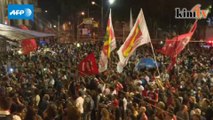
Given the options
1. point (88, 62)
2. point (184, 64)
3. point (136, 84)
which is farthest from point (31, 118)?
point (184, 64)

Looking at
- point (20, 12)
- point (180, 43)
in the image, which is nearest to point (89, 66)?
point (180, 43)

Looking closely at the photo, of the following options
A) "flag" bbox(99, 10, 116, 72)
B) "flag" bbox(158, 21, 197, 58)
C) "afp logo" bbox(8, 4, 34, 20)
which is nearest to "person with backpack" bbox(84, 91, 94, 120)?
"flag" bbox(99, 10, 116, 72)

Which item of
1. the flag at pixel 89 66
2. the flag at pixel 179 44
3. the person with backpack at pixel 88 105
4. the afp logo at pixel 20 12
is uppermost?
the afp logo at pixel 20 12

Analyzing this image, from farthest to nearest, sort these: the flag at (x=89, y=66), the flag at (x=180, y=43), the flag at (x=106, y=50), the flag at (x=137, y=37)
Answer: the flag at (x=180, y=43) < the flag at (x=106, y=50) < the flag at (x=89, y=66) < the flag at (x=137, y=37)

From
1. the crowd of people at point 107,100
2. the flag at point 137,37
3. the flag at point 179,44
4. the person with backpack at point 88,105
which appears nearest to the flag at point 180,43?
the flag at point 179,44

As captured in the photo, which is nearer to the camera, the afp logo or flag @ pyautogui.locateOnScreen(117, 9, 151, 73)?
flag @ pyautogui.locateOnScreen(117, 9, 151, 73)

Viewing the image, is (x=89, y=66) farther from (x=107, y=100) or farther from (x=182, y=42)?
(x=182, y=42)

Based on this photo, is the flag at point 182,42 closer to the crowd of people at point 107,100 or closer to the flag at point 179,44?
the flag at point 179,44

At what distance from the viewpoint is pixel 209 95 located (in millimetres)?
14492

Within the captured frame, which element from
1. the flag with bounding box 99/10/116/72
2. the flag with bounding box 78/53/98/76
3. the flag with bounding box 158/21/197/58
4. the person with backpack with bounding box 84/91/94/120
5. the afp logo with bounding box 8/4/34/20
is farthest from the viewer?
the afp logo with bounding box 8/4/34/20

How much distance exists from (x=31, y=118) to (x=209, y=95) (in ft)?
23.5

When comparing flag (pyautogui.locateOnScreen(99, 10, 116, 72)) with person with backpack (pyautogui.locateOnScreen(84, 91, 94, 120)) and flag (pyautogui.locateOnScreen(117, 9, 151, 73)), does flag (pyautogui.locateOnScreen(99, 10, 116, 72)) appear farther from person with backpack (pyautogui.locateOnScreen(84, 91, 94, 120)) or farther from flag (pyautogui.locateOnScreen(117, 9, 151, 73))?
person with backpack (pyautogui.locateOnScreen(84, 91, 94, 120))

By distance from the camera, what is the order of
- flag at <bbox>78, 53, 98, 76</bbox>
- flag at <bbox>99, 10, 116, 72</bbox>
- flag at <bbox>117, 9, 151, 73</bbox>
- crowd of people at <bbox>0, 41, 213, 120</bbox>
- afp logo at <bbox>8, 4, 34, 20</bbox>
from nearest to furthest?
crowd of people at <bbox>0, 41, 213, 120</bbox> → flag at <bbox>117, 9, 151, 73</bbox> → flag at <bbox>78, 53, 98, 76</bbox> → flag at <bbox>99, 10, 116, 72</bbox> → afp logo at <bbox>8, 4, 34, 20</bbox>

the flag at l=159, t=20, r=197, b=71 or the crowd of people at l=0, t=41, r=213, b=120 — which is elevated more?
the flag at l=159, t=20, r=197, b=71
